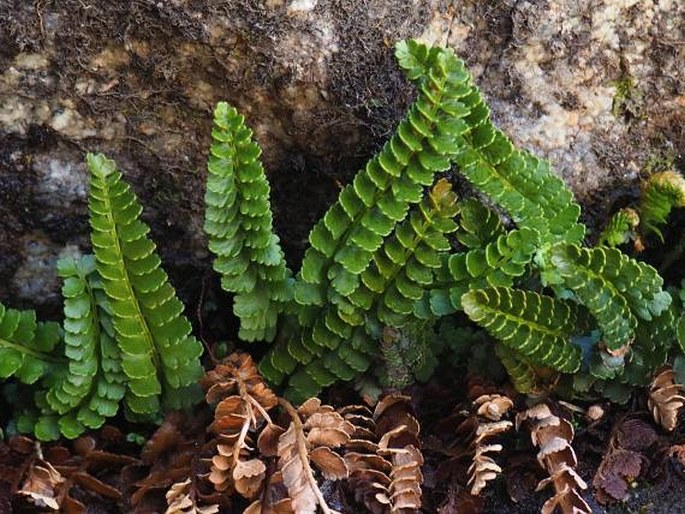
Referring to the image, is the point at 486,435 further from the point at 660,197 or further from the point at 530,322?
the point at 660,197

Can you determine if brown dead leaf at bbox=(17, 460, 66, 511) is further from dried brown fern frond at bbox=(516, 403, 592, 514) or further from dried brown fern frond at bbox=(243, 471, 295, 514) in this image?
dried brown fern frond at bbox=(516, 403, 592, 514)

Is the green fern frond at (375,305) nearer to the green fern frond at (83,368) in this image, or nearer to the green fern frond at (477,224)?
the green fern frond at (477,224)

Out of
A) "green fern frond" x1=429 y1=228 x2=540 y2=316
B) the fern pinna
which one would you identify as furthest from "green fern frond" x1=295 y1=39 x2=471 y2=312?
"green fern frond" x1=429 y1=228 x2=540 y2=316

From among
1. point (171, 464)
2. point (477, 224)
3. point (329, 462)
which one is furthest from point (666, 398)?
point (171, 464)

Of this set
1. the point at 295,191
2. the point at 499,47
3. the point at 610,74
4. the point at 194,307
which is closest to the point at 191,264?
the point at 194,307

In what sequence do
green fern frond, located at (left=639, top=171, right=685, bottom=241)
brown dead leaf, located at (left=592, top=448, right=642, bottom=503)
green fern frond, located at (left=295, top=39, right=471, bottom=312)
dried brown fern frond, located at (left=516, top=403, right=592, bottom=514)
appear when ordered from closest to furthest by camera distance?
green fern frond, located at (left=295, top=39, right=471, bottom=312)
dried brown fern frond, located at (left=516, top=403, right=592, bottom=514)
brown dead leaf, located at (left=592, top=448, right=642, bottom=503)
green fern frond, located at (left=639, top=171, right=685, bottom=241)

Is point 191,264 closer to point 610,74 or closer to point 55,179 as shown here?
point 55,179
